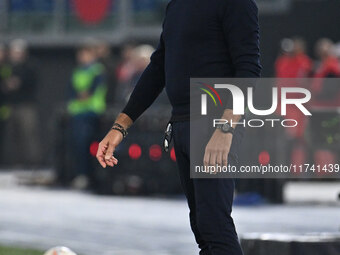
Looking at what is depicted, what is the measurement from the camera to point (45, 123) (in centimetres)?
2191

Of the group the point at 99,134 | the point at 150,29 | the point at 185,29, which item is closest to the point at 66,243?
the point at 185,29

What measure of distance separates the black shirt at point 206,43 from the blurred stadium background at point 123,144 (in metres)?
1.79

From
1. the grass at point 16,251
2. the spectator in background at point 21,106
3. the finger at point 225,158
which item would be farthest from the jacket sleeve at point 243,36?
the spectator in background at point 21,106

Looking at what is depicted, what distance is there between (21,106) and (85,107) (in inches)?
159

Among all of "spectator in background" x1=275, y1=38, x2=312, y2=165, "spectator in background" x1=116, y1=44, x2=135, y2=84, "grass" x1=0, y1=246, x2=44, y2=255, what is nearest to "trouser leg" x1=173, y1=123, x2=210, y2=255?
"grass" x1=0, y1=246, x2=44, y2=255

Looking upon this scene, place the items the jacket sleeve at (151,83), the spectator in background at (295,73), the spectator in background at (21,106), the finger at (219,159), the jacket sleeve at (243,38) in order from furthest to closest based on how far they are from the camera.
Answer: the spectator in background at (21,106)
the spectator in background at (295,73)
the jacket sleeve at (151,83)
the jacket sleeve at (243,38)
the finger at (219,159)

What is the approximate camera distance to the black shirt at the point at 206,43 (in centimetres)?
485

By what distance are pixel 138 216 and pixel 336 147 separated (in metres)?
3.09

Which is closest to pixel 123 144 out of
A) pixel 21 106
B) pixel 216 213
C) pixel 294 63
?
pixel 294 63

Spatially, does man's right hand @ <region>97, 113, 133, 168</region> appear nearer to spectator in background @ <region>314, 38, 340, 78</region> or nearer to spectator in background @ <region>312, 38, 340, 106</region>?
spectator in background @ <region>312, 38, 340, 106</region>

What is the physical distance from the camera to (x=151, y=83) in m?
5.40

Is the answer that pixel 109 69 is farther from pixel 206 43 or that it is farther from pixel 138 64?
pixel 206 43

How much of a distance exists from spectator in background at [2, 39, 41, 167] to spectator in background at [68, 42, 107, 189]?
2.68 m

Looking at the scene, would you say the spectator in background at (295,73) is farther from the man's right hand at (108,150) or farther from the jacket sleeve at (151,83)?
the man's right hand at (108,150)
